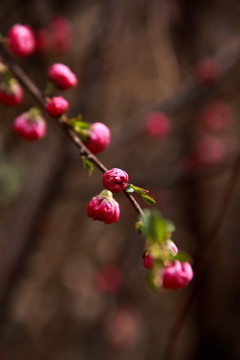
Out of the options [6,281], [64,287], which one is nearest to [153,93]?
[64,287]

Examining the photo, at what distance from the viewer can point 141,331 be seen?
6.49 feet

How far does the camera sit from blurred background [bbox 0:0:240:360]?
53.9 inches

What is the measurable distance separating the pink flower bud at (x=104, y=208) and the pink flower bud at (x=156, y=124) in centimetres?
96

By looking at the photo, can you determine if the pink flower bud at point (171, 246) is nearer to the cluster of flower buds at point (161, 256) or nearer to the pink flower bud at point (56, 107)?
the cluster of flower buds at point (161, 256)

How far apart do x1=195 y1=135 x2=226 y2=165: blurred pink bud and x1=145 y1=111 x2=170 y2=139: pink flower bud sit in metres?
0.23

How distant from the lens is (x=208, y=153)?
160 centimetres

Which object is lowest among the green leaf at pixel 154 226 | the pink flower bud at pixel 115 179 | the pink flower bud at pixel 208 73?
the green leaf at pixel 154 226

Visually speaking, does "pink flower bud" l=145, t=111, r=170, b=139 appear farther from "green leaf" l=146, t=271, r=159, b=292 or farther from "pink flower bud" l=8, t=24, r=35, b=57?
"green leaf" l=146, t=271, r=159, b=292

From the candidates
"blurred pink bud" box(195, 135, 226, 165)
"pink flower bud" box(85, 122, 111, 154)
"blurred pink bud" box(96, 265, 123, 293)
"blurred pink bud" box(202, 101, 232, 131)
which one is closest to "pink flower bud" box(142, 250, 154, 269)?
"pink flower bud" box(85, 122, 111, 154)

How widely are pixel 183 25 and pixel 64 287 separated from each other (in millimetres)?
1586

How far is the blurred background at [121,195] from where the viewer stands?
4.50 feet

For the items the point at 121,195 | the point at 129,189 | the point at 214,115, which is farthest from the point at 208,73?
the point at 129,189

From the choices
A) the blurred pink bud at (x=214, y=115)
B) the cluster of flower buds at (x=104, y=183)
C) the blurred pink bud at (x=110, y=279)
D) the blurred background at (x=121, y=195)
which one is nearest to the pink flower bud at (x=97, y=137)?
the cluster of flower buds at (x=104, y=183)

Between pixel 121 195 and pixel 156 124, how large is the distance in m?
0.41
